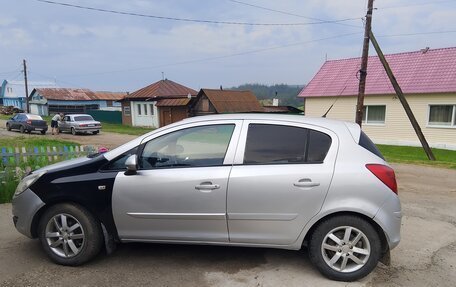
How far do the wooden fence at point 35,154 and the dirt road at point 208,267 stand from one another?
2.73 m

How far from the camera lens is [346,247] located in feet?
11.4

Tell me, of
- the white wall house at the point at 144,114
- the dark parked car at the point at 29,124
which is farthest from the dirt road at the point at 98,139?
the white wall house at the point at 144,114

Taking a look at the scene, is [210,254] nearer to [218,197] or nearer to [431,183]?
[218,197]

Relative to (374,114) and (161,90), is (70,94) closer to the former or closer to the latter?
(161,90)

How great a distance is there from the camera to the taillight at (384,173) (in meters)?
3.42

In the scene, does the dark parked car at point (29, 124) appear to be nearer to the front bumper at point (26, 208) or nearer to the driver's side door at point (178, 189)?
the front bumper at point (26, 208)

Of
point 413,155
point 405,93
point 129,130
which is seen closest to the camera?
point 413,155

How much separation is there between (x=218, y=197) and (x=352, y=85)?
20284mm

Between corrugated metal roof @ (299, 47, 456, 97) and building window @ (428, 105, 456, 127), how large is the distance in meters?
0.97

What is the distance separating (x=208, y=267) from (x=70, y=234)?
1.52 metres

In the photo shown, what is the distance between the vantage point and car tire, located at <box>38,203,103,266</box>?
12.4 ft

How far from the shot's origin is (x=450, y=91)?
17.5 metres

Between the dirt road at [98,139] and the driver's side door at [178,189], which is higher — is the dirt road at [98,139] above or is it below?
below

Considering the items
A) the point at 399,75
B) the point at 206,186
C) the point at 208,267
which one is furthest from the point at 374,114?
the point at 206,186
